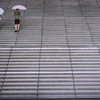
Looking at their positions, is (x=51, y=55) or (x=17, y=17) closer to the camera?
(x=51, y=55)

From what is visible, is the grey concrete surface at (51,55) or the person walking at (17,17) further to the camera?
the person walking at (17,17)

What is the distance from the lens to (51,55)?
6719 mm

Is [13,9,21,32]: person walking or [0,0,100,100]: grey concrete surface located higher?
[13,9,21,32]: person walking

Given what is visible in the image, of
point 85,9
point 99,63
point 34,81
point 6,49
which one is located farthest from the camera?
point 85,9

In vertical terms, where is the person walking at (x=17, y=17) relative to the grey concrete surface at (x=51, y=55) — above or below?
above

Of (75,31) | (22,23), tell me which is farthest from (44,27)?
(75,31)

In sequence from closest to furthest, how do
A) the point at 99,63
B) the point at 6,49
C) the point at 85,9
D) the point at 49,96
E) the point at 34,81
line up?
the point at 49,96 < the point at 34,81 < the point at 99,63 < the point at 6,49 < the point at 85,9

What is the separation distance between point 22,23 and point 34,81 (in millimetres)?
4401

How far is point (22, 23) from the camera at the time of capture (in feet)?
27.4

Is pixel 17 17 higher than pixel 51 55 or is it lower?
higher

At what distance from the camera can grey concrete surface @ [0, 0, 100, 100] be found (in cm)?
568

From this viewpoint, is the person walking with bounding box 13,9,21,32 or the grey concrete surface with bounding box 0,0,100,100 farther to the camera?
the person walking with bounding box 13,9,21,32

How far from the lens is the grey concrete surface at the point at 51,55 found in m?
5.68

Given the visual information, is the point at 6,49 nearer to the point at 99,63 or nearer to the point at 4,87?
the point at 4,87
